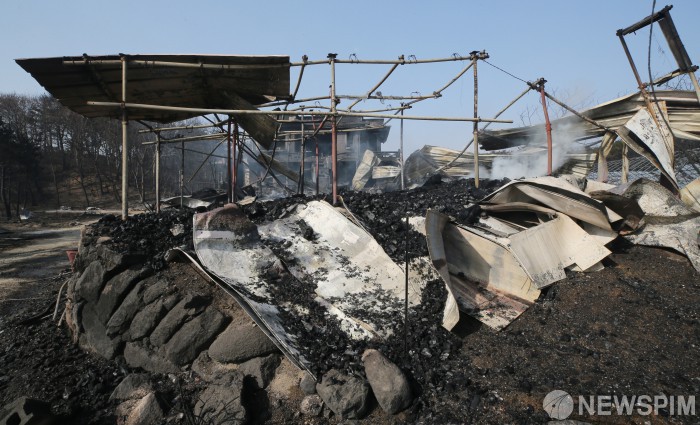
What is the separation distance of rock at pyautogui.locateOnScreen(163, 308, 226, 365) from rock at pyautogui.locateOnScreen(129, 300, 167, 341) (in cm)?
27

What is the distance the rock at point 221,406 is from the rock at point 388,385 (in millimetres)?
1006

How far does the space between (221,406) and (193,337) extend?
0.78 meters

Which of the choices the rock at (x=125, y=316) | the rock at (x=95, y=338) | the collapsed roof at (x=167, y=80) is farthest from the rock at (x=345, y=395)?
the collapsed roof at (x=167, y=80)

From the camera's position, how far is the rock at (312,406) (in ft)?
9.32

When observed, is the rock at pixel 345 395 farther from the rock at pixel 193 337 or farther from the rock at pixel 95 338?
the rock at pixel 95 338

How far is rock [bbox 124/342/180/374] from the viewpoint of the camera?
3367mm

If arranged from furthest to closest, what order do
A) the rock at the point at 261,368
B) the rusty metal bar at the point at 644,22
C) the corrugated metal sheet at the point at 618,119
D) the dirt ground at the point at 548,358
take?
the corrugated metal sheet at the point at 618,119
the rusty metal bar at the point at 644,22
the rock at the point at 261,368
the dirt ground at the point at 548,358

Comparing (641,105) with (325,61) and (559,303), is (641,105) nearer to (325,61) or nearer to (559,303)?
(559,303)

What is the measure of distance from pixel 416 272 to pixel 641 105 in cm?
478

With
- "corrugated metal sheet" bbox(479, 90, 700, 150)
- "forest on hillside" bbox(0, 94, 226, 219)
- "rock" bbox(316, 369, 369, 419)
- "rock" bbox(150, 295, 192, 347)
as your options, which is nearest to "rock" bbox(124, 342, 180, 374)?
"rock" bbox(150, 295, 192, 347)

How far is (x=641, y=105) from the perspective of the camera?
5727mm

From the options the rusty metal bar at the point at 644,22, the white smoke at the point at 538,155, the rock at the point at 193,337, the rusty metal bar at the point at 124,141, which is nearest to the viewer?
the rock at the point at 193,337

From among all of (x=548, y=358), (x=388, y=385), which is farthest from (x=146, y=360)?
(x=548, y=358)

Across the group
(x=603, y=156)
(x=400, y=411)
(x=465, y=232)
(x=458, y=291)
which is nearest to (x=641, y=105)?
(x=603, y=156)
